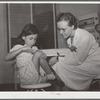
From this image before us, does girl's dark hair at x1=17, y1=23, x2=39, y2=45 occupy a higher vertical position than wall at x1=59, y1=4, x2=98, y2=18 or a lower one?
lower

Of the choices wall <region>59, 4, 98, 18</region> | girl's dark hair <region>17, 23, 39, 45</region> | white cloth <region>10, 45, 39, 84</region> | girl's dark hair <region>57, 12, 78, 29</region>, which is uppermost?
wall <region>59, 4, 98, 18</region>

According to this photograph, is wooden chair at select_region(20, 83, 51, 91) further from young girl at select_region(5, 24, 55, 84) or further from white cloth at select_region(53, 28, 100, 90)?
white cloth at select_region(53, 28, 100, 90)

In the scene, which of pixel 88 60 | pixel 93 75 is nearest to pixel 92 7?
pixel 88 60

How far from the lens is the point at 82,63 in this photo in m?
1.61

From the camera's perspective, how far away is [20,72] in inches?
62.4

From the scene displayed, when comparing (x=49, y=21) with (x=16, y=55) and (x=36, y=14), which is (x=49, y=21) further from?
(x=16, y=55)

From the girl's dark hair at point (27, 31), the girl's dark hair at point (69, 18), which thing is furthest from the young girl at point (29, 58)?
the girl's dark hair at point (69, 18)

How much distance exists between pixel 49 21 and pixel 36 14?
0.38ft

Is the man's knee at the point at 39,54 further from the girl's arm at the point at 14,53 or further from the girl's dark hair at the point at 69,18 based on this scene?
the girl's dark hair at the point at 69,18

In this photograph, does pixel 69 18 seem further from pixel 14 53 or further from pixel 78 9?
pixel 14 53

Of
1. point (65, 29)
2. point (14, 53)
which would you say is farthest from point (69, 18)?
point (14, 53)

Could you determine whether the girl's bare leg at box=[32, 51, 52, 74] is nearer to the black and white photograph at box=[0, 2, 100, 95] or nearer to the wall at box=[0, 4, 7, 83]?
the black and white photograph at box=[0, 2, 100, 95]

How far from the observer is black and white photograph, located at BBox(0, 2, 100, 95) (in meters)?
1.58

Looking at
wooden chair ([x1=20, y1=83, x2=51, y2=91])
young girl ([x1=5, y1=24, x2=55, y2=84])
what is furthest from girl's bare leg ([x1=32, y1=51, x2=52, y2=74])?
wooden chair ([x1=20, y1=83, x2=51, y2=91])
